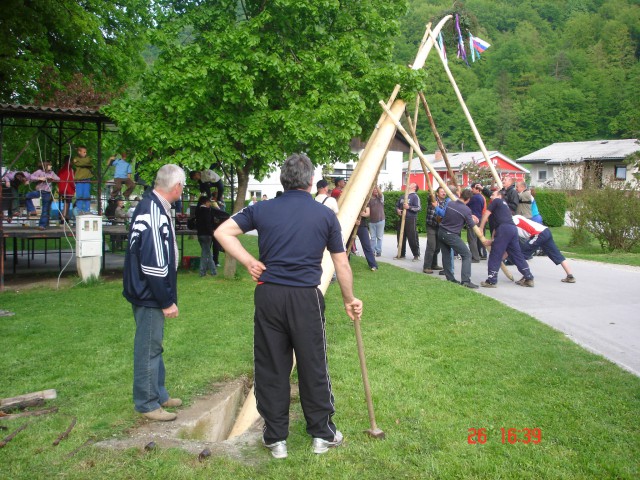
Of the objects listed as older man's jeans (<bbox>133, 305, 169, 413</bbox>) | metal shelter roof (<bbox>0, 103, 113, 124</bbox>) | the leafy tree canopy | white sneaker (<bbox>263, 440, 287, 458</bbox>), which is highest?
the leafy tree canopy

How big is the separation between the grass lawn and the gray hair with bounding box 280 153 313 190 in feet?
6.28

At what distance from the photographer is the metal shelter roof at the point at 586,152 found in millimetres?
56031

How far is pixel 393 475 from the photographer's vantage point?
12.9 feet

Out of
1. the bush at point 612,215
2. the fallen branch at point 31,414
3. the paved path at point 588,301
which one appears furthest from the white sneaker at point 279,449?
the bush at point 612,215

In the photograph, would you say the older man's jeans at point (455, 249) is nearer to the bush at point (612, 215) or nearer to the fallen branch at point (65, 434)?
the bush at point (612, 215)

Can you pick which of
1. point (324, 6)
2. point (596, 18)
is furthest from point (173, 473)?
point (596, 18)

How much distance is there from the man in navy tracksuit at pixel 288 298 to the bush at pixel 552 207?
30854mm

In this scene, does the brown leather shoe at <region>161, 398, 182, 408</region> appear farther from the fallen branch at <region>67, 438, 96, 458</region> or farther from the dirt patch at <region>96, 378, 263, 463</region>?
the fallen branch at <region>67, 438, 96, 458</region>

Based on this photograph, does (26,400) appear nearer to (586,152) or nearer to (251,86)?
(251,86)

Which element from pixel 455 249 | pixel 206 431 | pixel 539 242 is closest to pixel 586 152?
pixel 539 242

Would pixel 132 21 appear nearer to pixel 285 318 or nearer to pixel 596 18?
pixel 285 318

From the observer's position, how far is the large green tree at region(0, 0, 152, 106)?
14938mm

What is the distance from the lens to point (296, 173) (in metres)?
4.33

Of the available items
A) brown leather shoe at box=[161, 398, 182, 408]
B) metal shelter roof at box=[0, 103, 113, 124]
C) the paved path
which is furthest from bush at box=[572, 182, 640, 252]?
brown leather shoe at box=[161, 398, 182, 408]
